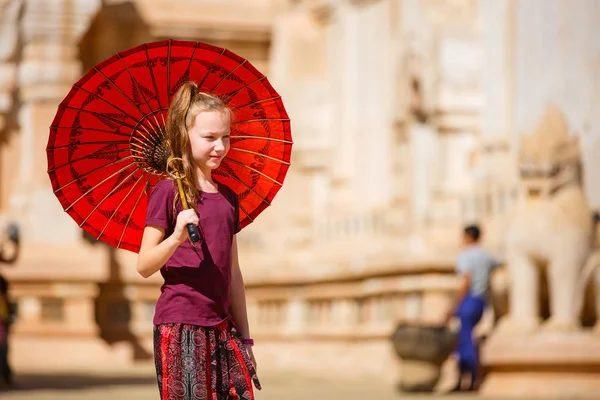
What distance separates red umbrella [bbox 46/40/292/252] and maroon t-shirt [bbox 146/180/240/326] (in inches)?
12.8

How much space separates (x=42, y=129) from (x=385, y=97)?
4.80 metres

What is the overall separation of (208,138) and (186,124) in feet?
0.29

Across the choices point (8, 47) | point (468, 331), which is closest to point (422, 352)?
point (468, 331)

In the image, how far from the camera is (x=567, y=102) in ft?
45.1

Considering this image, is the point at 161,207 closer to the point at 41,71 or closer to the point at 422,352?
the point at 422,352

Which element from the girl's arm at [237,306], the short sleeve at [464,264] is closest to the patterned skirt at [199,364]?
the girl's arm at [237,306]

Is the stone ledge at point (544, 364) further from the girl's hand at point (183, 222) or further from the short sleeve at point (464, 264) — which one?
the girl's hand at point (183, 222)

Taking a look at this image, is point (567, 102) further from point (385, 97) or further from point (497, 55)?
point (385, 97)

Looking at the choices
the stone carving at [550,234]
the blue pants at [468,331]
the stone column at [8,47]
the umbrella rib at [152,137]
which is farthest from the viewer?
the stone column at [8,47]

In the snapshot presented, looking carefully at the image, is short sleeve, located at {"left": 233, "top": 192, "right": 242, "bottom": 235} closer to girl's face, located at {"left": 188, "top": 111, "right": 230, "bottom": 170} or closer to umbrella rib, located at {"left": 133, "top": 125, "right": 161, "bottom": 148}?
girl's face, located at {"left": 188, "top": 111, "right": 230, "bottom": 170}

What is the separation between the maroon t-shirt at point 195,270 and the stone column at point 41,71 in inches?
622

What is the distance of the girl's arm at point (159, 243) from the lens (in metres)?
4.62

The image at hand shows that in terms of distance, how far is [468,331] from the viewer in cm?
1244

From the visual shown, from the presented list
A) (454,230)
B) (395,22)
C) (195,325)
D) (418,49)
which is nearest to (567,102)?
(454,230)
